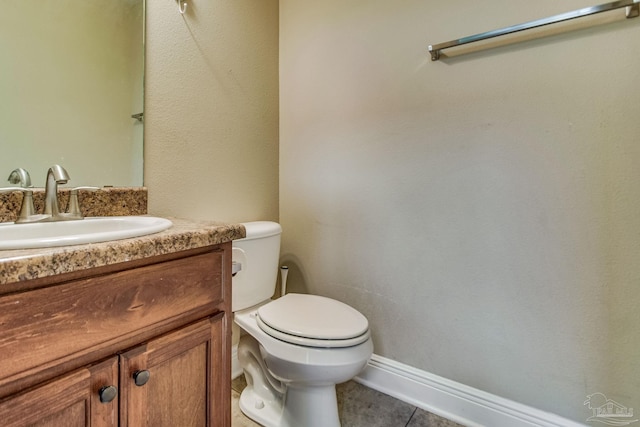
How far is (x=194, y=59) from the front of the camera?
132 cm

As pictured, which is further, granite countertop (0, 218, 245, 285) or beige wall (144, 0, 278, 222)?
beige wall (144, 0, 278, 222)

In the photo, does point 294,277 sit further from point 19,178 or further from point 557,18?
point 557,18

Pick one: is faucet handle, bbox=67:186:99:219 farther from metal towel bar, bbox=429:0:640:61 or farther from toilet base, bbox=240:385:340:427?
metal towel bar, bbox=429:0:640:61

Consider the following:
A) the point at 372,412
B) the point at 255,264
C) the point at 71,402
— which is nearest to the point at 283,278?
the point at 255,264

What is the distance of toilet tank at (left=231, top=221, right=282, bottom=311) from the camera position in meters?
1.28

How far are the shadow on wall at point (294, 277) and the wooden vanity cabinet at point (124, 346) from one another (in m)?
0.87

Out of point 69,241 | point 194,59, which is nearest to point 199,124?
point 194,59

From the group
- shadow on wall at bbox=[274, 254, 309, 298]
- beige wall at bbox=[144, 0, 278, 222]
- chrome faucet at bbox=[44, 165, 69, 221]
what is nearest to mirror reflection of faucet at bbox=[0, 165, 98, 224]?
chrome faucet at bbox=[44, 165, 69, 221]

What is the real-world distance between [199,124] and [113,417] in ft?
3.56

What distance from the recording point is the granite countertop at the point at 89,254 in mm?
474

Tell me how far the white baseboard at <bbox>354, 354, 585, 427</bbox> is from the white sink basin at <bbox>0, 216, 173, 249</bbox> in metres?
1.17

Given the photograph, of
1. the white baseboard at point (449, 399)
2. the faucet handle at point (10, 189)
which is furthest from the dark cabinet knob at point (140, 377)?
the white baseboard at point (449, 399)

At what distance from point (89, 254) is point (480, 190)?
122 cm

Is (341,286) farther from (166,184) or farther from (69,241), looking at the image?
(69,241)
